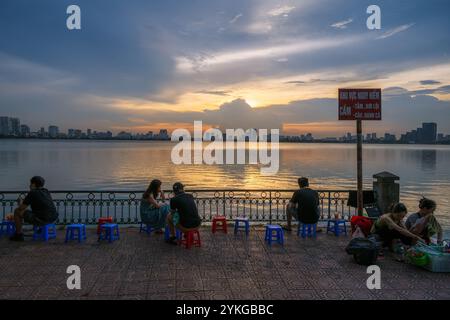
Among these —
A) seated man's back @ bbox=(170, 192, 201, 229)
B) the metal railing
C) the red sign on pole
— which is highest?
the red sign on pole

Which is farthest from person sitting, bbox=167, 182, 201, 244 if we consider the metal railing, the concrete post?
the concrete post

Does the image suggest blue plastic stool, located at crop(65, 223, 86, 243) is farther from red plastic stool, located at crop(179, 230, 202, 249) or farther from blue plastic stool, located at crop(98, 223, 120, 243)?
red plastic stool, located at crop(179, 230, 202, 249)

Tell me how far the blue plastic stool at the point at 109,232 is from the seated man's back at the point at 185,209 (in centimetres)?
189

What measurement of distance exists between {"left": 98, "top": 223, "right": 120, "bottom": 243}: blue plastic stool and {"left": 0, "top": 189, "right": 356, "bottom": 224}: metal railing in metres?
0.61

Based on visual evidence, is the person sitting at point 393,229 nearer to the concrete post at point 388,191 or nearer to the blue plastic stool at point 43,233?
the concrete post at point 388,191

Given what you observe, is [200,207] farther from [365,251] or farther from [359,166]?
[365,251]

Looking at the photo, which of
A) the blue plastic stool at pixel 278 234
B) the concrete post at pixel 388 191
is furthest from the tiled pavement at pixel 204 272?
the concrete post at pixel 388 191

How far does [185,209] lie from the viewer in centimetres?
941

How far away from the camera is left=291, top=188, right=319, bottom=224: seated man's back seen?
419 inches

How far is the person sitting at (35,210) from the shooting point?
986 centimetres

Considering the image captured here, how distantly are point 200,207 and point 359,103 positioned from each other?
18932 mm

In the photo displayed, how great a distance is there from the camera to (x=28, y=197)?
9.80m
